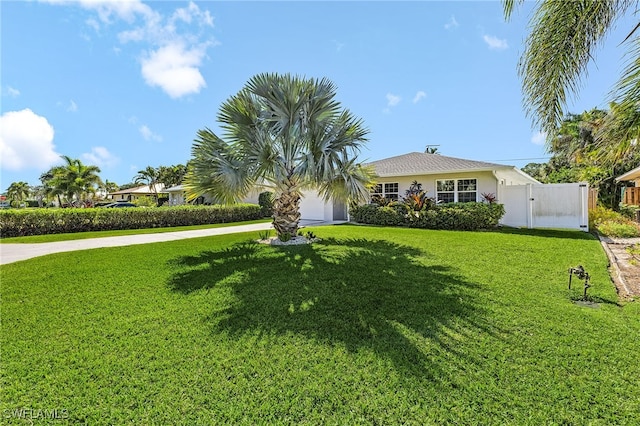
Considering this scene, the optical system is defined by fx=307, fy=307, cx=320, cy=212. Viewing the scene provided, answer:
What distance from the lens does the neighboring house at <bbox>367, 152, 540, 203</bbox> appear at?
51.0 ft

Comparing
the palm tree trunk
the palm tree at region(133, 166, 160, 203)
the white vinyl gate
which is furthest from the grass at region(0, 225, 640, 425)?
the palm tree at region(133, 166, 160, 203)

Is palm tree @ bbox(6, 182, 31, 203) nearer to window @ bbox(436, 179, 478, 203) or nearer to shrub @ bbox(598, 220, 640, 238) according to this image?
window @ bbox(436, 179, 478, 203)

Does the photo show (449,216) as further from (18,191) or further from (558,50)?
(18,191)

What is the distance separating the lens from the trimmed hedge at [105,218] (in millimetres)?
13797

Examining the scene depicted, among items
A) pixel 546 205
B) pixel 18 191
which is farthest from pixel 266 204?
pixel 18 191

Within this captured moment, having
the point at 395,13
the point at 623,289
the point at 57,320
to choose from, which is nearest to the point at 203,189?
the point at 57,320

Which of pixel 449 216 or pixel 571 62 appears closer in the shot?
pixel 571 62

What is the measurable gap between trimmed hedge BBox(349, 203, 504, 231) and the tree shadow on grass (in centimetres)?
645

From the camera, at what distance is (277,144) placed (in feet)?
32.9

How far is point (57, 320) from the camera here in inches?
177

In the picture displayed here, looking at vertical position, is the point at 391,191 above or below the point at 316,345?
above

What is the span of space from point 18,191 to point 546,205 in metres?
86.2

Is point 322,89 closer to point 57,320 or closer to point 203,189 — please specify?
point 203,189

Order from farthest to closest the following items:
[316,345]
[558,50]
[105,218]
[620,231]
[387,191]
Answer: [387,191] → [105,218] → [620,231] → [558,50] → [316,345]
